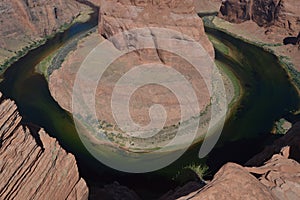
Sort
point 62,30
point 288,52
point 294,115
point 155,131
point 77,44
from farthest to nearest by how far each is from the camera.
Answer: point 62,30, point 288,52, point 77,44, point 294,115, point 155,131

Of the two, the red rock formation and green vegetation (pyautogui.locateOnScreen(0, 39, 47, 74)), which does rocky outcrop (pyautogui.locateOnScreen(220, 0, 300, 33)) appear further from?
green vegetation (pyautogui.locateOnScreen(0, 39, 47, 74))

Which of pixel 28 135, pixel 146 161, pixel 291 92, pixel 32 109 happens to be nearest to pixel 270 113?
pixel 291 92

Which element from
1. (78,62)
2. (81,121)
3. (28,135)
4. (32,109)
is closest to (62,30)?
(78,62)

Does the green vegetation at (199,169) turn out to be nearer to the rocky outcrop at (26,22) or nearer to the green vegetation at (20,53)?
the green vegetation at (20,53)

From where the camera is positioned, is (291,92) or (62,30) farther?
(62,30)

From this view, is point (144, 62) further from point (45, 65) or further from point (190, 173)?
point (190, 173)

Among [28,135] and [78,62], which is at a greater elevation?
[28,135]

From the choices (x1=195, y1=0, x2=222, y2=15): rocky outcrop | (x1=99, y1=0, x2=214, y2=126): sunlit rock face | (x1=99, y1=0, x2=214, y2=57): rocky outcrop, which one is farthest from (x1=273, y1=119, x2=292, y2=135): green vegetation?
(x1=195, y1=0, x2=222, y2=15): rocky outcrop

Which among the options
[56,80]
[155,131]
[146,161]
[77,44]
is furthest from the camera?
[77,44]

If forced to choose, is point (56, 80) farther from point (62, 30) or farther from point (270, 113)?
point (270, 113)

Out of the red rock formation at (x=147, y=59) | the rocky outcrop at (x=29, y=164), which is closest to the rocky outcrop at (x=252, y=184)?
the rocky outcrop at (x=29, y=164)
